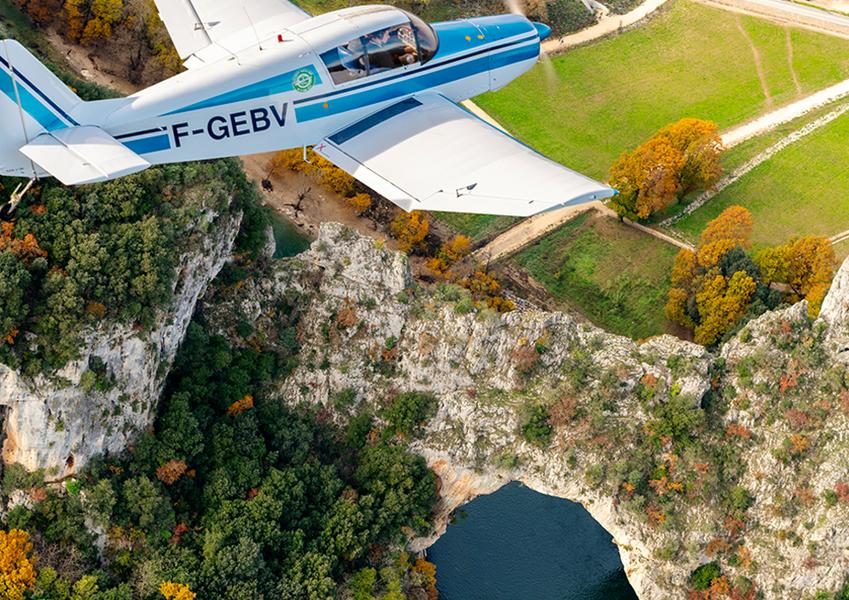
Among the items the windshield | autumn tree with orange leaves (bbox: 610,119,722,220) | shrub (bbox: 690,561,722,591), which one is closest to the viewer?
the windshield

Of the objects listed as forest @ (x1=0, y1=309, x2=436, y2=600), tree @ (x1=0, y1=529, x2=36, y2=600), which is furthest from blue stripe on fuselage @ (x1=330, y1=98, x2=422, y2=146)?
tree @ (x1=0, y1=529, x2=36, y2=600)

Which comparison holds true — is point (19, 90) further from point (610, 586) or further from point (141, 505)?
point (610, 586)

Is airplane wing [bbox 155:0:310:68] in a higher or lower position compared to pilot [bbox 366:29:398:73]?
higher

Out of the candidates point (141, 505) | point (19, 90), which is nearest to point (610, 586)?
point (141, 505)

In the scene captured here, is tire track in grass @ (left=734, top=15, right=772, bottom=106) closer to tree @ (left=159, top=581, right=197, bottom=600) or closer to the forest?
the forest

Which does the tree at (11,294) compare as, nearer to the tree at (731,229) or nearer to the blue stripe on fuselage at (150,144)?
the blue stripe on fuselage at (150,144)

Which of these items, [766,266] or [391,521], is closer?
[391,521]

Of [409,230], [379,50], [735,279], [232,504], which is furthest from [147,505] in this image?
[735,279]

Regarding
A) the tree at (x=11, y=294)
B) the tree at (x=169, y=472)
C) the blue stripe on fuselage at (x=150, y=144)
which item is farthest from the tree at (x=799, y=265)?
the tree at (x=11, y=294)
